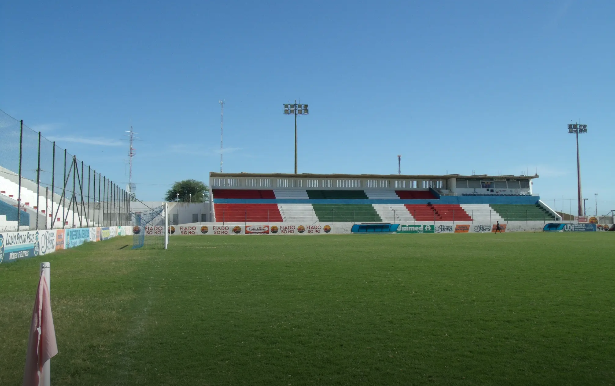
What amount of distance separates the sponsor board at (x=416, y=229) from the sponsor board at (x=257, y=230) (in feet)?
41.9

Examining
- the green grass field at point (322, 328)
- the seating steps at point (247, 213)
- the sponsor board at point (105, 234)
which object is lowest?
the green grass field at point (322, 328)

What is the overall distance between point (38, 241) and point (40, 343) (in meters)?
18.0

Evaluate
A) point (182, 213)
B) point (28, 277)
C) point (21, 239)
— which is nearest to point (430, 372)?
point (28, 277)

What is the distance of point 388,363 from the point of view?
17.4 feet

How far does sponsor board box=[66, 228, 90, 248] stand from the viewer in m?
24.6

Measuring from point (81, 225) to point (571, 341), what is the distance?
28.3 m

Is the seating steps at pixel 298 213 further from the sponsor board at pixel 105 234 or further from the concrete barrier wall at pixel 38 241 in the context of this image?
the concrete barrier wall at pixel 38 241

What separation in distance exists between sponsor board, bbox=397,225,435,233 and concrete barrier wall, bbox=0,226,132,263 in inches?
1122

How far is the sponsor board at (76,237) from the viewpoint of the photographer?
24.6 meters

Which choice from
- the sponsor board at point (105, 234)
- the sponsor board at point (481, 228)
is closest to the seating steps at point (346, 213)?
the sponsor board at point (481, 228)

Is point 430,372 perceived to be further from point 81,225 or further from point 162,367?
point 81,225

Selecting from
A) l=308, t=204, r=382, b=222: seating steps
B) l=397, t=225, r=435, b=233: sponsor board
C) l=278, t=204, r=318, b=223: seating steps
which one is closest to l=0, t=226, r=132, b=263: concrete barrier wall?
l=278, t=204, r=318, b=223: seating steps

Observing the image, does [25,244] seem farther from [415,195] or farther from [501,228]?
[415,195]

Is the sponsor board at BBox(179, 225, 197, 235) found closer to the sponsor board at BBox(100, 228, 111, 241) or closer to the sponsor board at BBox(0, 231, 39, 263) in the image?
the sponsor board at BBox(100, 228, 111, 241)
